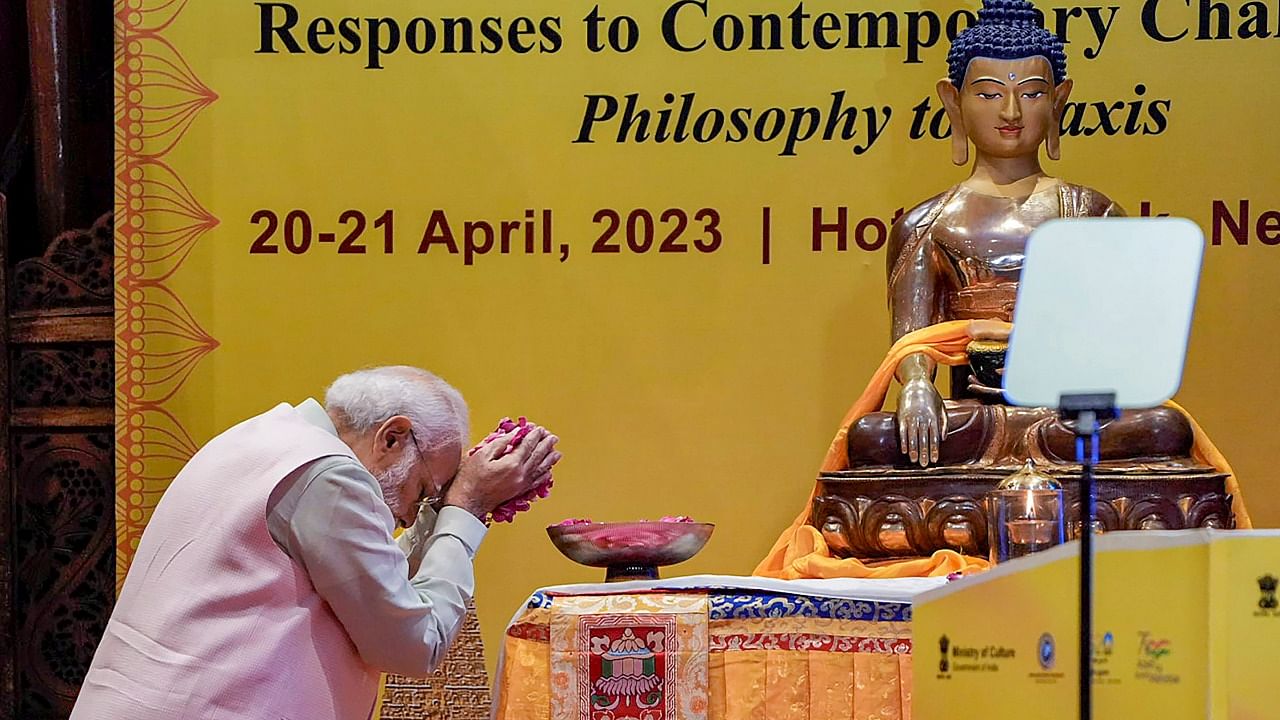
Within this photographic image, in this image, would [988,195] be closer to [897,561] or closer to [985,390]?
[985,390]

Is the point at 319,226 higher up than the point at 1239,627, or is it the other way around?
the point at 319,226

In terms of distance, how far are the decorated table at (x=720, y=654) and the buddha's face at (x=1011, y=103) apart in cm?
155

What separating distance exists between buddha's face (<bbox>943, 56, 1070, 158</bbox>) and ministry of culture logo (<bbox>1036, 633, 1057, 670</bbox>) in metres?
2.36

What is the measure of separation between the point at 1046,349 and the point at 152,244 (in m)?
3.06

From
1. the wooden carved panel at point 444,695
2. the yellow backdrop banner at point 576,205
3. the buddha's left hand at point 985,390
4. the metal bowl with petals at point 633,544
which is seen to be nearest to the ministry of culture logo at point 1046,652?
the metal bowl with petals at point 633,544

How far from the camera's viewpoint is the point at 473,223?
4.13m

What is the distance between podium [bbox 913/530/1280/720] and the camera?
4.71ft

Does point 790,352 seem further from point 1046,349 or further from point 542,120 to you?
point 1046,349

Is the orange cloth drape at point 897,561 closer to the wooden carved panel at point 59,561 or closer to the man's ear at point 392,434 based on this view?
the man's ear at point 392,434

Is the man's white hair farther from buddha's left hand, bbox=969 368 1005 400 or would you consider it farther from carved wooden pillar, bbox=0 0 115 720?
carved wooden pillar, bbox=0 0 115 720

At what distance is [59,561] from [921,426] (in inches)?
90.0

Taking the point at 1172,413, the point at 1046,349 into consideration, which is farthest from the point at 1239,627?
the point at 1172,413

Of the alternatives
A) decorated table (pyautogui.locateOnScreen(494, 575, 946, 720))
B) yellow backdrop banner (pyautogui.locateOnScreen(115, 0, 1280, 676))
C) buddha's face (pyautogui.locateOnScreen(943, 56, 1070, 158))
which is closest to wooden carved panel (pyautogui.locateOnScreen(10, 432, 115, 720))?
yellow backdrop banner (pyautogui.locateOnScreen(115, 0, 1280, 676))

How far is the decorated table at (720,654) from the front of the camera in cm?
233
